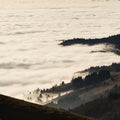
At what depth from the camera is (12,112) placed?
87.8 m

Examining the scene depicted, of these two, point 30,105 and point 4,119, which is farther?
point 30,105

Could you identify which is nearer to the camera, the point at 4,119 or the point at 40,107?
the point at 4,119

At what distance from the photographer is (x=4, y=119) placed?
83.5m

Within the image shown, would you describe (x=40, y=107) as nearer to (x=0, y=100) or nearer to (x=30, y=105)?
(x=30, y=105)

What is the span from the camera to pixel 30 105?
91.5m

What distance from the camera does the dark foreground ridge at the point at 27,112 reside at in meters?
86.2

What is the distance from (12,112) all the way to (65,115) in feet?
36.9

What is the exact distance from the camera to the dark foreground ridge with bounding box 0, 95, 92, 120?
283 ft

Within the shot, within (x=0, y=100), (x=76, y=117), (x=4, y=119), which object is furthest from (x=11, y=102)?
(x=76, y=117)

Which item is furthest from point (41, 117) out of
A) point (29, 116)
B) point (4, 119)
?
point (4, 119)

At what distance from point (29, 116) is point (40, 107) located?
451 centimetres

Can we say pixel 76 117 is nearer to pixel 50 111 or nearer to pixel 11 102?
pixel 50 111

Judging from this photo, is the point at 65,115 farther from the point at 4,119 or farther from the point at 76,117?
the point at 4,119

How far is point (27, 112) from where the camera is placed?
88500 millimetres
